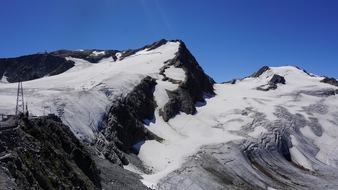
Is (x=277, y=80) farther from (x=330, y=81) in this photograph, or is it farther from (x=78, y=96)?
(x=78, y=96)

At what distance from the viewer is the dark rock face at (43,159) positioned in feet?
65.9

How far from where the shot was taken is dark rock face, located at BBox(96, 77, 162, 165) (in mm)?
47156

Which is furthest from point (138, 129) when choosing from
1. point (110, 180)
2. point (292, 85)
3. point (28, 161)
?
point (292, 85)

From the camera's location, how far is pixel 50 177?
922 inches

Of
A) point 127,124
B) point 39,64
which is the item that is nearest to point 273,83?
point 39,64

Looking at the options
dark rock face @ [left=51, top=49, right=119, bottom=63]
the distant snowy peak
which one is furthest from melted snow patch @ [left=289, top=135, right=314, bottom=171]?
dark rock face @ [left=51, top=49, right=119, bottom=63]

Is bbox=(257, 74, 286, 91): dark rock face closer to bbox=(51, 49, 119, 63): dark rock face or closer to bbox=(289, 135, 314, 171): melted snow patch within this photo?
bbox=(289, 135, 314, 171): melted snow patch

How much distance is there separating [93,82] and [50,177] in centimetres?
4198

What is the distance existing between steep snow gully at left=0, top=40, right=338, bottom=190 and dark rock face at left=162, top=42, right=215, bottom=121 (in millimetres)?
312

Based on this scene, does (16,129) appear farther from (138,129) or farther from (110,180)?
(138,129)

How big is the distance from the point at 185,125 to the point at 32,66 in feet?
218

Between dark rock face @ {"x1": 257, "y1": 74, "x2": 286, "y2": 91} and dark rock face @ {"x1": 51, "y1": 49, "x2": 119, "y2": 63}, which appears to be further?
dark rock face @ {"x1": 51, "y1": 49, "x2": 119, "y2": 63}

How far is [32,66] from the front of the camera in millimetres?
117625

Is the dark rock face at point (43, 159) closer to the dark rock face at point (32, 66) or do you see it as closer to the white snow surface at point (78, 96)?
the white snow surface at point (78, 96)
